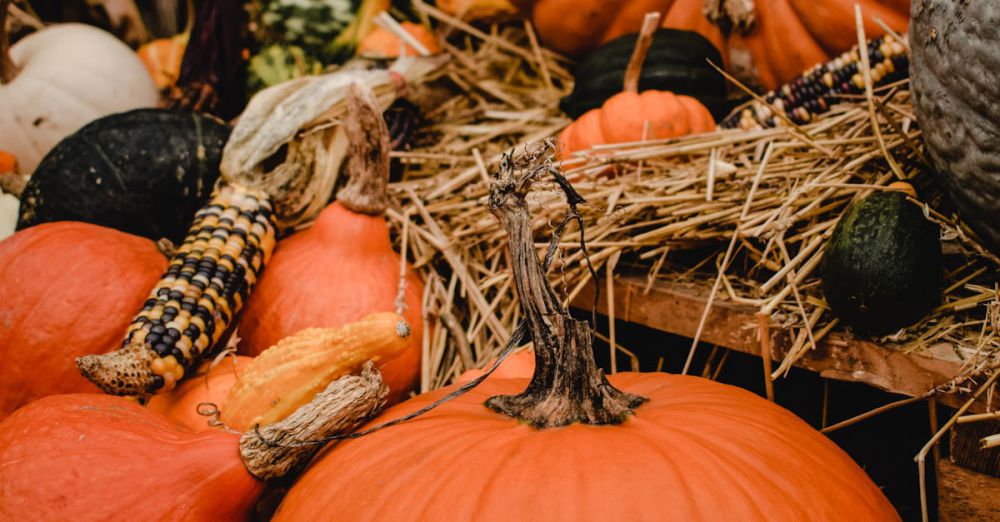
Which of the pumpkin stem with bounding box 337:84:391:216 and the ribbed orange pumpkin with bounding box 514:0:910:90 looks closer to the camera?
the pumpkin stem with bounding box 337:84:391:216

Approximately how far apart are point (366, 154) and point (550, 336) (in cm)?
94

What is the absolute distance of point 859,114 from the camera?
181 cm

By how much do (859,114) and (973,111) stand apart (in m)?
0.68

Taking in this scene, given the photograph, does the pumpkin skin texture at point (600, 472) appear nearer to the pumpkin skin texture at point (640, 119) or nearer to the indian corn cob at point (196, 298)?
the indian corn cob at point (196, 298)

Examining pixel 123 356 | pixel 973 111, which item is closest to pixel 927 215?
pixel 973 111

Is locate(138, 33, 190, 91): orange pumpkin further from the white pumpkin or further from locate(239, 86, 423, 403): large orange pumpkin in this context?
locate(239, 86, 423, 403): large orange pumpkin

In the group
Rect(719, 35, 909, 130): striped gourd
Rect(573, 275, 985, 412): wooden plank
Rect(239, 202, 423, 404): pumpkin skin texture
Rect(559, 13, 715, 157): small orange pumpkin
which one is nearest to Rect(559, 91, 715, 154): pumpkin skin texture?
Rect(559, 13, 715, 157): small orange pumpkin

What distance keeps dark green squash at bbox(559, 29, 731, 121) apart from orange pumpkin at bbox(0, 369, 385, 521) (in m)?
1.58

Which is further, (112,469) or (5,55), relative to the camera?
(5,55)

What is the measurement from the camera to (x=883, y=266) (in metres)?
1.19

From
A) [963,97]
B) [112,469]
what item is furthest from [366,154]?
[963,97]

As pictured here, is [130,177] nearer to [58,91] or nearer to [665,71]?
[58,91]

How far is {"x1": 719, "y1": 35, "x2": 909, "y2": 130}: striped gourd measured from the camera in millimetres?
1850

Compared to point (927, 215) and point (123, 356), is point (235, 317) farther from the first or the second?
point (927, 215)
